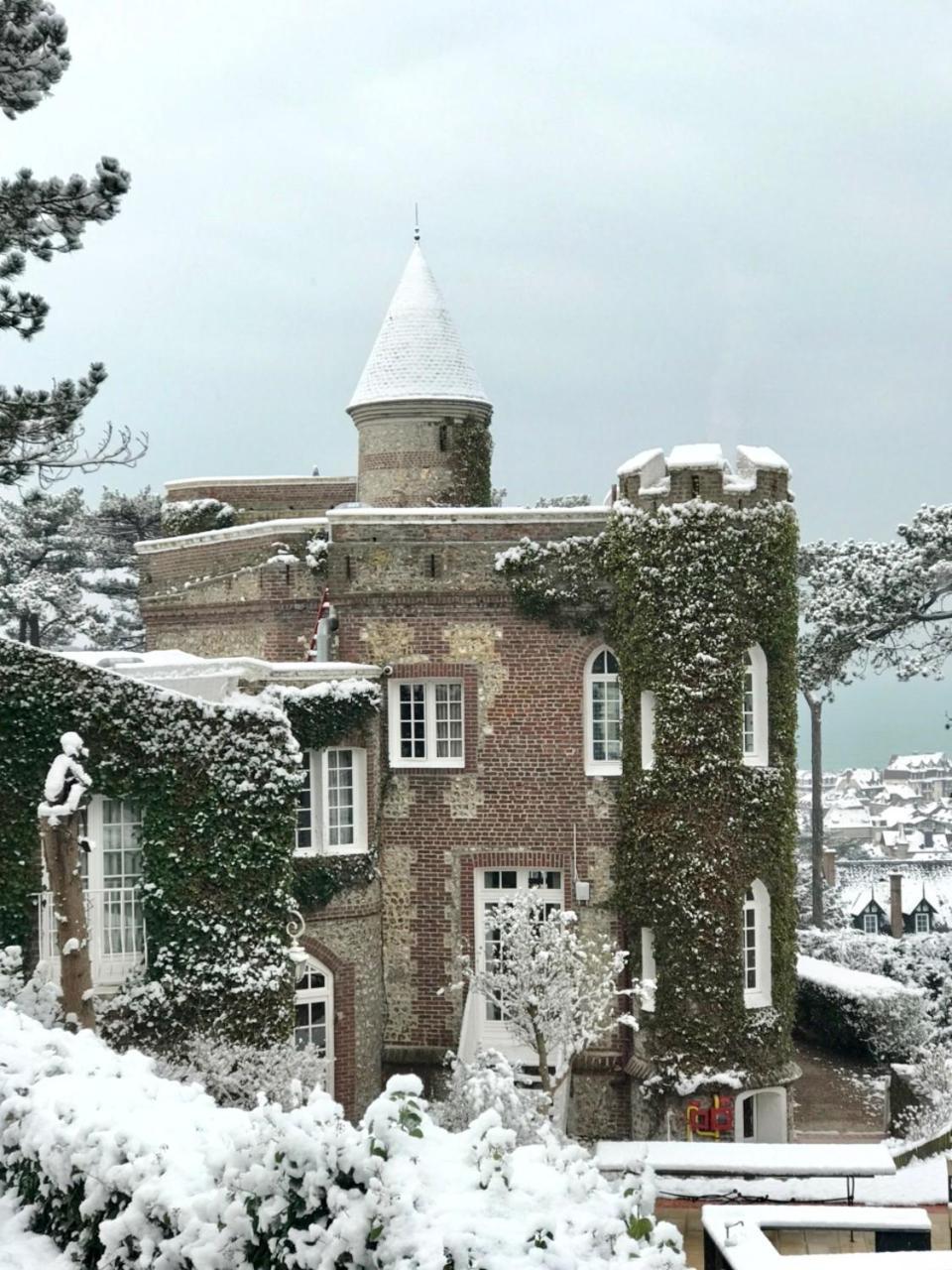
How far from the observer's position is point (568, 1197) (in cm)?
961

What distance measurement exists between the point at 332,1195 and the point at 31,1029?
509 centimetres

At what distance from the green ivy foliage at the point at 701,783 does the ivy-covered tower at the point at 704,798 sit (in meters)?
0.02

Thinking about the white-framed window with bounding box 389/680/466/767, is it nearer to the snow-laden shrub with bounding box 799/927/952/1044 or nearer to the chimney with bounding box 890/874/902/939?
the snow-laden shrub with bounding box 799/927/952/1044

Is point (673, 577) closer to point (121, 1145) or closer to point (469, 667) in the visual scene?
point (469, 667)

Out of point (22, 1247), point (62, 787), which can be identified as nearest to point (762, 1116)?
point (62, 787)

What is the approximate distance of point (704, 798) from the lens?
23750 mm

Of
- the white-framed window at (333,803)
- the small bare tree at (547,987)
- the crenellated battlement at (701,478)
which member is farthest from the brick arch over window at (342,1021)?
the crenellated battlement at (701,478)

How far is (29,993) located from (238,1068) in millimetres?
3391

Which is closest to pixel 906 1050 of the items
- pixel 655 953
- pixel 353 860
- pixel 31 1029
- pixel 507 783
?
pixel 655 953

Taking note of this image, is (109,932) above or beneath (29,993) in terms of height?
above

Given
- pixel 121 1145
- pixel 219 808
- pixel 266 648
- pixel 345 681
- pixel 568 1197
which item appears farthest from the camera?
pixel 266 648

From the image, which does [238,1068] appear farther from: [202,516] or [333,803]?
[202,516]

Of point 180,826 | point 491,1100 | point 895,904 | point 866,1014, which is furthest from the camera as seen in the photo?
point 895,904

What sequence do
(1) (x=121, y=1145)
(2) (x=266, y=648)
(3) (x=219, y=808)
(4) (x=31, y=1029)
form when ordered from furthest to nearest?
1. (2) (x=266, y=648)
2. (3) (x=219, y=808)
3. (4) (x=31, y=1029)
4. (1) (x=121, y=1145)
